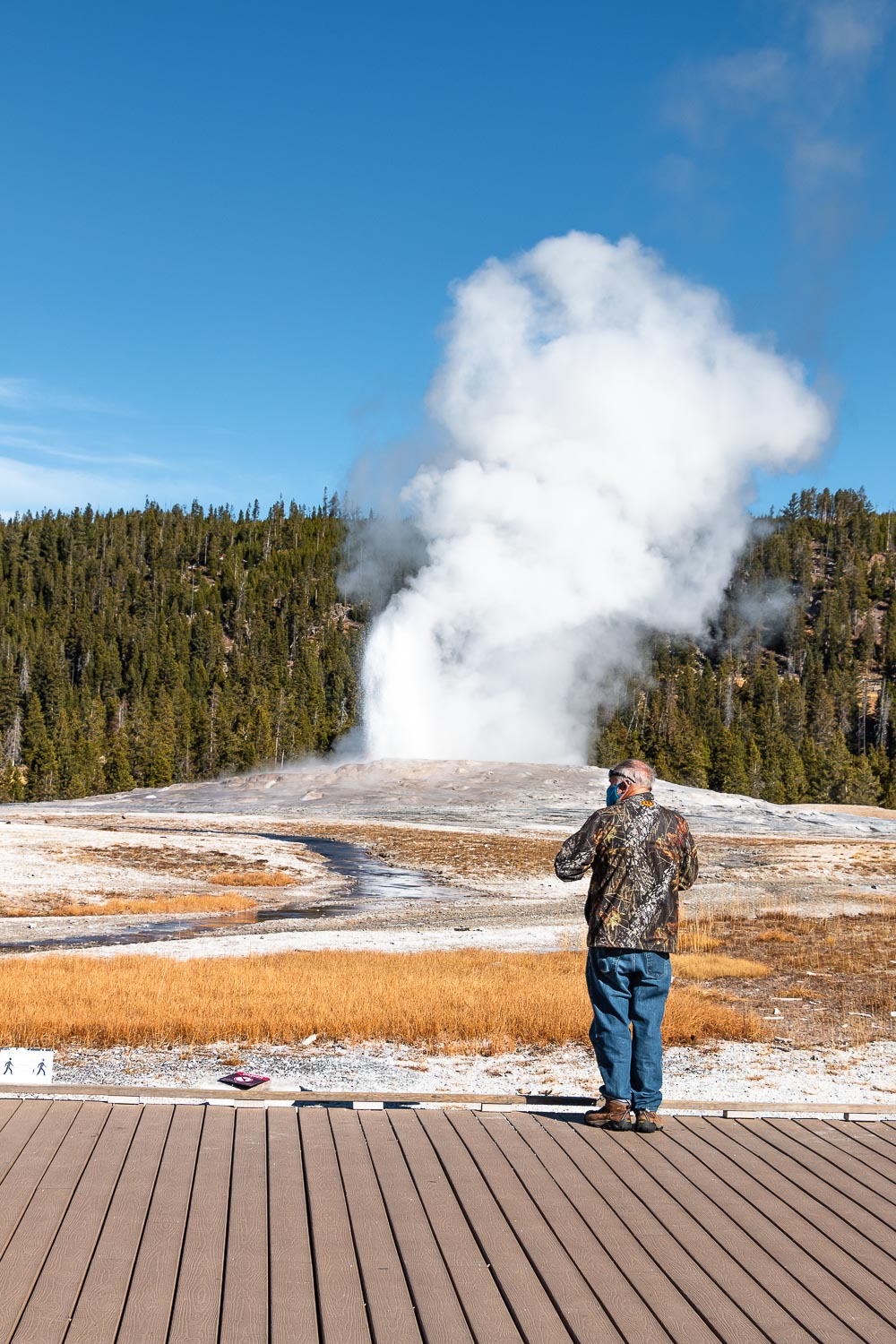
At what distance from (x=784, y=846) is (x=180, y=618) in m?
120

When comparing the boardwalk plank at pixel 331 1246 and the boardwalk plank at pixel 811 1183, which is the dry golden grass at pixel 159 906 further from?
the boardwalk plank at pixel 811 1183

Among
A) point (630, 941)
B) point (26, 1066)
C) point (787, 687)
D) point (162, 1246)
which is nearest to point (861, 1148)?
point (630, 941)

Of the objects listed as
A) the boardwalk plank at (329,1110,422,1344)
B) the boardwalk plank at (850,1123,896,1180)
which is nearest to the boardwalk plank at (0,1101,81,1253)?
the boardwalk plank at (329,1110,422,1344)

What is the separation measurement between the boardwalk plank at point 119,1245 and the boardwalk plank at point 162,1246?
3 cm

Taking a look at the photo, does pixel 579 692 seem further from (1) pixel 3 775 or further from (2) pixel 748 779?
(1) pixel 3 775

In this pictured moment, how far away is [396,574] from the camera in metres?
123

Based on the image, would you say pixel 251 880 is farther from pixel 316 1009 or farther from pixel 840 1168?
pixel 840 1168

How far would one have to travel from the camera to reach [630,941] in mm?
7070

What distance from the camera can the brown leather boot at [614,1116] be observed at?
7137 mm

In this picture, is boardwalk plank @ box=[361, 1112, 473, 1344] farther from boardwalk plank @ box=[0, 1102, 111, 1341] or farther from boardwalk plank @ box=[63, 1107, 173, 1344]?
boardwalk plank @ box=[0, 1102, 111, 1341]

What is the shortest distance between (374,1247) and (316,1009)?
796 cm

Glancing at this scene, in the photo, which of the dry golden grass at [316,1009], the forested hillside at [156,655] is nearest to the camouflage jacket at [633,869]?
the dry golden grass at [316,1009]

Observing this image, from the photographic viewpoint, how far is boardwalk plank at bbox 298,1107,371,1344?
4.42 meters

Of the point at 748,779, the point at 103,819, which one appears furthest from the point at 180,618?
the point at 103,819
